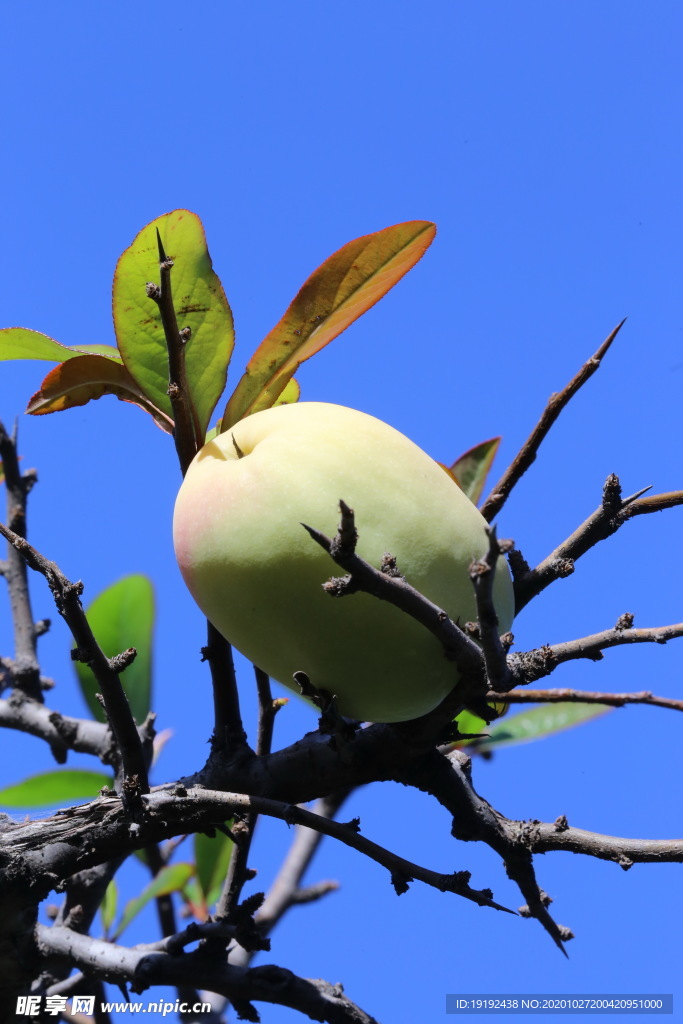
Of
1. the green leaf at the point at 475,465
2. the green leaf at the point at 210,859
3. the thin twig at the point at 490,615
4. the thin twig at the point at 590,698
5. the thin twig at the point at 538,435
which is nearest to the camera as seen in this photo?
the thin twig at the point at 490,615

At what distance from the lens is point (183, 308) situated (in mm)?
930

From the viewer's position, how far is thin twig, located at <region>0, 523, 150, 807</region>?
79 cm

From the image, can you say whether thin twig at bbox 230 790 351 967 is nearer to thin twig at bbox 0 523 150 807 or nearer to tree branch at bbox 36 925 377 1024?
tree branch at bbox 36 925 377 1024

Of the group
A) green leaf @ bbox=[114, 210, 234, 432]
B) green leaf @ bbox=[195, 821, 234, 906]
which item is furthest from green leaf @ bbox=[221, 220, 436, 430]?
green leaf @ bbox=[195, 821, 234, 906]

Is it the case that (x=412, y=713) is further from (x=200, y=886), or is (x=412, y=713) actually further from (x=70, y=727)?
(x=200, y=886)

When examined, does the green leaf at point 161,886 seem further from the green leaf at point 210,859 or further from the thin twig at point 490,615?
the thin twig at point 490,615

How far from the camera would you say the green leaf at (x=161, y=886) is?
167 cm

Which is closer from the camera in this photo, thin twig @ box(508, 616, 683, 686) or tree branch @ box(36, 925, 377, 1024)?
thin twig @ box(508, 616, 683, 686)

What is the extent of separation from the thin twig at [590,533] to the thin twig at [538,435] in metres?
0.07

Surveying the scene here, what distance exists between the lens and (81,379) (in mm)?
957

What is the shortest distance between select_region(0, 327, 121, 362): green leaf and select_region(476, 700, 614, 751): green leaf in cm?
108

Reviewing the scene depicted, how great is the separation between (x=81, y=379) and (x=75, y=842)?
49cm

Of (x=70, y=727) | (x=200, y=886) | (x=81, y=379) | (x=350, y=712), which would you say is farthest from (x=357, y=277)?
(x=200, y=886)

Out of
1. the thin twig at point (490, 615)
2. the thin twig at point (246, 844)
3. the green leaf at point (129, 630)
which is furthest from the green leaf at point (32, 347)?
the green leaf at point (129, 630)
